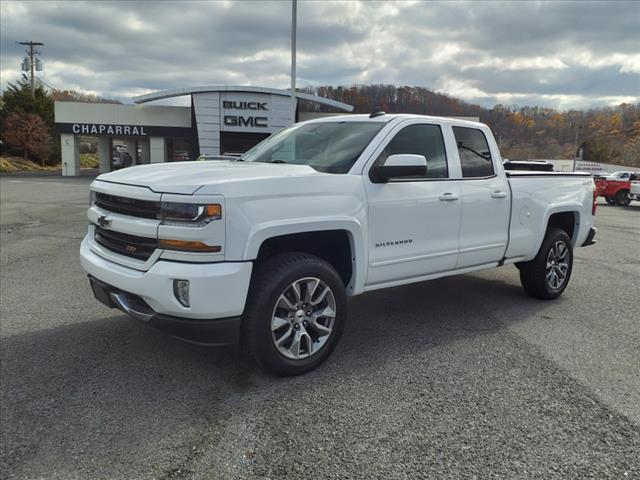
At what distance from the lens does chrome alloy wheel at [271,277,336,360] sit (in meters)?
3.59

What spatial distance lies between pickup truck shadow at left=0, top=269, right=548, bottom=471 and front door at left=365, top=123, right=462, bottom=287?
0.67 meters

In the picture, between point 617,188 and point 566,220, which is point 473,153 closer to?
point 566,220

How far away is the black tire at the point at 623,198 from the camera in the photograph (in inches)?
966

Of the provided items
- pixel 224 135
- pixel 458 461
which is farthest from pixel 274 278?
pixel 224 135

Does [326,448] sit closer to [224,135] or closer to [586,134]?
[224,135]

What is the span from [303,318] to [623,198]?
26.1m

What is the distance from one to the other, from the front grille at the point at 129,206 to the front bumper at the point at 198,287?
36 centimetres

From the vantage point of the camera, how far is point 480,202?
4.87 meters

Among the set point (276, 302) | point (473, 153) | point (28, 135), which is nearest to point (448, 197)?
point (473, 153)

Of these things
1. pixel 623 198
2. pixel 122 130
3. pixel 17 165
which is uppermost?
pixel 122 130

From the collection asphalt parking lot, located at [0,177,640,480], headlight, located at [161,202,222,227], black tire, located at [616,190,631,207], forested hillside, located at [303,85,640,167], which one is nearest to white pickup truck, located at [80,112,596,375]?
headlight, located at [161,202,222,227]

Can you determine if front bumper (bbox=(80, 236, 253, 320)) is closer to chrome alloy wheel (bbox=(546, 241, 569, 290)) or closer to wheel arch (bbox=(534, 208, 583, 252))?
wheel arch (bbox=(534, 208, 583, 252))

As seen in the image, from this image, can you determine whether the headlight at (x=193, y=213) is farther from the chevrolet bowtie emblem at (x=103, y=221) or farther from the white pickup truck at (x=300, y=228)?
the chevrolet bowtie emblem at (x=103, y=221)

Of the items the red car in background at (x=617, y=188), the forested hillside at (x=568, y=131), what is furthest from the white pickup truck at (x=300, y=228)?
the forested hillside at (x=568, y=131)
